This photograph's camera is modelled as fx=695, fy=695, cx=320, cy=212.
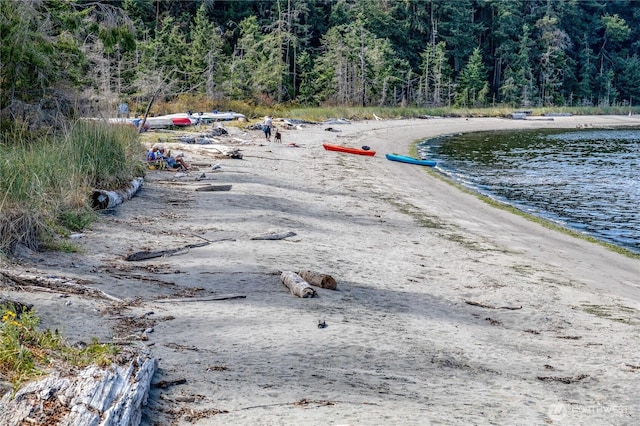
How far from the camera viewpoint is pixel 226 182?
709 inches

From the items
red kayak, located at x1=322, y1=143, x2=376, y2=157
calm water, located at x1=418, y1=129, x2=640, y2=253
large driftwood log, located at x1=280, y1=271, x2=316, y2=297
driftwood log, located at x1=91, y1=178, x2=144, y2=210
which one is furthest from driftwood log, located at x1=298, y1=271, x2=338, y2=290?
red kayak, located at x1=322, y1=143, x2=376, y2=157

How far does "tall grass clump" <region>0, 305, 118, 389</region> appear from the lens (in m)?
4.66

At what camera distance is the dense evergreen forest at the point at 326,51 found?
665 inches

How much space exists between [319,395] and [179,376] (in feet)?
3.71

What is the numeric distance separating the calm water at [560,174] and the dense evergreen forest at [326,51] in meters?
12.6

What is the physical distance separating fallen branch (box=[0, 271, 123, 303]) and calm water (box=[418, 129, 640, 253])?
12.7 m

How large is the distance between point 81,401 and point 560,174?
2975 cm

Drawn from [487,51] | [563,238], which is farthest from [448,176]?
[487,51]

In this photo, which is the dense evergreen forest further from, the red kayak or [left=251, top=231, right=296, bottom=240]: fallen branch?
the red kayak

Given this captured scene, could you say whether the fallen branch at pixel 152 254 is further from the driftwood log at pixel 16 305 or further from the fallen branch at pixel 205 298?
the driftwood log at pixel 16 305

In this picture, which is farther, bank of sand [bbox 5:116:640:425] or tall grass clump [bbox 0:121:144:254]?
tall grass clump [bbox 0:121:144:254]

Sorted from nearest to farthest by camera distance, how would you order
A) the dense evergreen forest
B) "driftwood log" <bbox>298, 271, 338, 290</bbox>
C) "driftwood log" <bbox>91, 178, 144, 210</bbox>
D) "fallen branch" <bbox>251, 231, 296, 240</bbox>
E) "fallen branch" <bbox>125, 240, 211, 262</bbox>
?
"driftwood log" <bbox>298, 271, 338, 290</bbox>
"fallen branch" <bbox>125, 240, 211, 262</bbox>
"fallen branch" <bbox>251, 231, 296, 240</bbox>
"driftwood log" <bbox>91, 178, 144, 210</bbox>
the dense evergreen forest

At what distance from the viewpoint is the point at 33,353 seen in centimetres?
493

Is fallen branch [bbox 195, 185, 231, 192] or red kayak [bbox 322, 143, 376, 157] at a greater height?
fallen branch [bbox 195, 185, 231, 192]
